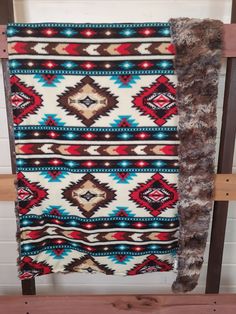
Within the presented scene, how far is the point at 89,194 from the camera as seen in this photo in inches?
36.0

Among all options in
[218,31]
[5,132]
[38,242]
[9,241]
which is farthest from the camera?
[9,241]

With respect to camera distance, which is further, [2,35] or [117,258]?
[117,258]

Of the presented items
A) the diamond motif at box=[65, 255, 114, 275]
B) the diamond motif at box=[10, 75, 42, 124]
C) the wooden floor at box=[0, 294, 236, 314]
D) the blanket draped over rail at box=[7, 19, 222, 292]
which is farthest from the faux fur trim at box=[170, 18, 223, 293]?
the diamond motif at box=[10, 75, 42, 124]

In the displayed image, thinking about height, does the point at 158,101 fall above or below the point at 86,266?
above

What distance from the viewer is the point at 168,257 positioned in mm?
979

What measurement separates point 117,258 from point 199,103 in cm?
54

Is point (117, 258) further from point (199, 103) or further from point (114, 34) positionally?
point (114, 34)

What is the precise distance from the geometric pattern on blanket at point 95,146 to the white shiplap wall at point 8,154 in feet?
0.56

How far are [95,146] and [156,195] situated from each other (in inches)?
9.1

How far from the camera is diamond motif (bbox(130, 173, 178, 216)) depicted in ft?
2.97

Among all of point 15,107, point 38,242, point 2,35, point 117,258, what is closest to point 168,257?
point 117,258

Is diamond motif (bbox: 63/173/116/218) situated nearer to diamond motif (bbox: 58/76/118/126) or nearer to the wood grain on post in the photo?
diamond motif (bbox: 58/76/118/126)

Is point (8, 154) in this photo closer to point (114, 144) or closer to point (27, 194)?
point (27, 194)

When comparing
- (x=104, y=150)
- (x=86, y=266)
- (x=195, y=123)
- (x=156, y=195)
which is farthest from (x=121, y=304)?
(x=195, y=123)
